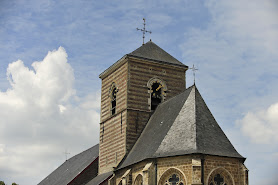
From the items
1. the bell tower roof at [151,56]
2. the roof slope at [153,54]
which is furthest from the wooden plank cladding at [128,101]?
the roof slope at [153,54]

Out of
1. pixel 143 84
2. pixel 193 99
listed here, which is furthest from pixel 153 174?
pixel 143 84

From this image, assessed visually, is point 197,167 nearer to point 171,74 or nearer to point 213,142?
point 213,142

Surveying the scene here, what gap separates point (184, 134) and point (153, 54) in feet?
31.2

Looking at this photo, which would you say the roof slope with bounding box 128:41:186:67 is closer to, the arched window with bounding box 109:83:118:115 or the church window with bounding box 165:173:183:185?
the arched window with bounding box 109:83:118:115

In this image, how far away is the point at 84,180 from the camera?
31328 mm

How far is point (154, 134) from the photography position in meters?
24.2

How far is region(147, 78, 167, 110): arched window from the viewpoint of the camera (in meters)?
28.2

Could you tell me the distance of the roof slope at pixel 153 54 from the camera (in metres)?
29.0

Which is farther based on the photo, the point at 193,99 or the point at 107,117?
the point at 107,117

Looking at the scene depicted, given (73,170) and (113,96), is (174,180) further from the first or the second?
(73,170)

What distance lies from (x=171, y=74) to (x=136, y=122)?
175 inches

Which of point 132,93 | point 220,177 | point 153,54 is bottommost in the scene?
point 220,177

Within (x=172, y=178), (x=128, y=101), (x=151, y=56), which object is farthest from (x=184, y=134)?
(x=151, y=56)

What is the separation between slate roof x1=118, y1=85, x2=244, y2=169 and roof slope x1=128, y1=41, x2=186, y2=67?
4.73 metres
